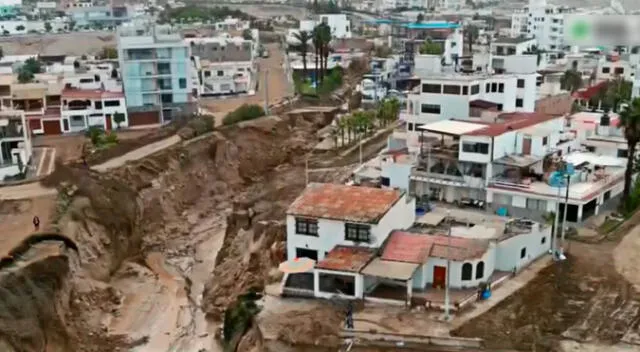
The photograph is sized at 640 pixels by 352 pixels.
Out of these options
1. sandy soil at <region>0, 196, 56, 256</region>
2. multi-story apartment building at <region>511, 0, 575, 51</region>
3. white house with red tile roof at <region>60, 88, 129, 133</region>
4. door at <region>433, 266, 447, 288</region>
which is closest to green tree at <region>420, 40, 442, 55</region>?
multi-story apartment building at <region>511, 0, 575, 51</region>

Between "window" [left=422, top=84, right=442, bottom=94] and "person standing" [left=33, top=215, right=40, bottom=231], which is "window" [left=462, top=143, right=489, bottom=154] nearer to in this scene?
"window" [left=422, top=84, right=442, bottom=94]

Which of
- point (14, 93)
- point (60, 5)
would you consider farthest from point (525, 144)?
point (60, 5)

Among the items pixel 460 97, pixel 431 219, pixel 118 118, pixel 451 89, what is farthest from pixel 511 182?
pixel 118 118

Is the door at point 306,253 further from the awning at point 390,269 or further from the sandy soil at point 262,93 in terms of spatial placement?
the sandy soil at point 262,93

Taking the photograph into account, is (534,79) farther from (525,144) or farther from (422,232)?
(422,232)

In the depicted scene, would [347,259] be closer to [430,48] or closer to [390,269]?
[390,269]
